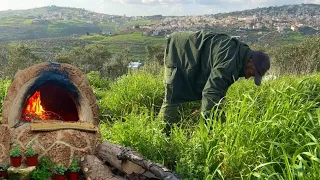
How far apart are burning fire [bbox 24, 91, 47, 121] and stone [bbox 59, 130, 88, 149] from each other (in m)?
0.63

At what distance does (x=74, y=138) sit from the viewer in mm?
4309

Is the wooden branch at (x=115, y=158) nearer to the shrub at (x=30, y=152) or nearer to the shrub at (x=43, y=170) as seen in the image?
the shrub at (x=43, y=170)

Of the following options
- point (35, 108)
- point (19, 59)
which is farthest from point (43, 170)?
point (19, 59)

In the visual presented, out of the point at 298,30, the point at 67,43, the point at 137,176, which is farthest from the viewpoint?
the point at 67,43

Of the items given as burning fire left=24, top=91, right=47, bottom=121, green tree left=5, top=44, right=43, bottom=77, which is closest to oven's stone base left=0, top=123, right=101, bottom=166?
burning fire left=24, top=91, right=47, bottom=121

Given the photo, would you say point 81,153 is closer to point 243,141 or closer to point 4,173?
point 4,173

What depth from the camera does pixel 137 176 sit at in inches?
147

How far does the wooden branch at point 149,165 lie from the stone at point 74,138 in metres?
0.72

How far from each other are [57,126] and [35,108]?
827 millimetres

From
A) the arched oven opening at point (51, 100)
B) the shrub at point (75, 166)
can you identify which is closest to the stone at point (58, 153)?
the shrub at point (75, 166)

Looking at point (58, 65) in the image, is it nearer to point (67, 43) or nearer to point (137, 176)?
point (137, 176)

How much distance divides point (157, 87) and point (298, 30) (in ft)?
186

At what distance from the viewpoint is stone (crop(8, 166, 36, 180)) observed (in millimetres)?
3867

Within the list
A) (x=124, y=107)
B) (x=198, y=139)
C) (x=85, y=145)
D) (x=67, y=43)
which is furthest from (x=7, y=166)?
(x=67, y=43)
